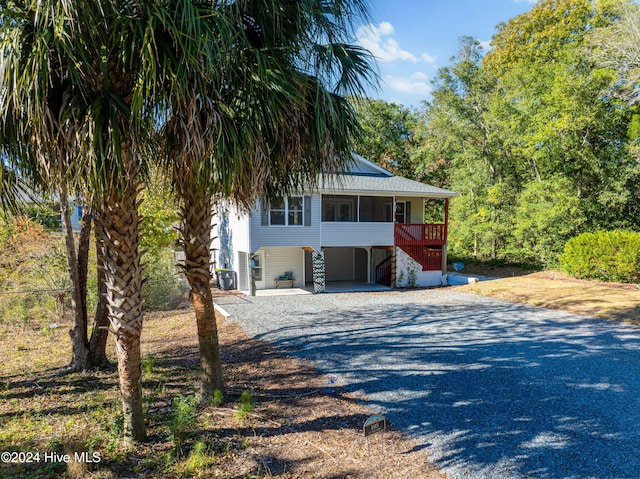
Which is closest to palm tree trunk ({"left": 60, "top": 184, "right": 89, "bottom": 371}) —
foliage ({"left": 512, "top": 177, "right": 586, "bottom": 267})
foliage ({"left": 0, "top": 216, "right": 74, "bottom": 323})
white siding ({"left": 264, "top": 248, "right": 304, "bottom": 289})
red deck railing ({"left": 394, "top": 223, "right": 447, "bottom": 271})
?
foliage ({"left": 0, "top": 216, "right": 74, "bottom": 323})

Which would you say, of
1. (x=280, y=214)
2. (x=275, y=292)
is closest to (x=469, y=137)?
(x=280, y=214)

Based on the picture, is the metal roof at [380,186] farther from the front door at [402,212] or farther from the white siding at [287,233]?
the front door at [402,212]

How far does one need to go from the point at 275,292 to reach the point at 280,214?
3.38 metres

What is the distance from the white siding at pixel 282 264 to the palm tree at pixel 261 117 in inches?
462

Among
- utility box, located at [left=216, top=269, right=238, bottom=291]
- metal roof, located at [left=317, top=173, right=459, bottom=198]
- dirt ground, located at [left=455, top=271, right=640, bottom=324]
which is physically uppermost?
metal roof, located at [left=317, top=173, right=459, bottom=198]

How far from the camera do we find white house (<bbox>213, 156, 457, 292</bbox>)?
1554 centimetres

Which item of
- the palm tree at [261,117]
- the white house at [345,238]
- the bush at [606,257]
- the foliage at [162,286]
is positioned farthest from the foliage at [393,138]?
the palm tree at [261,117]

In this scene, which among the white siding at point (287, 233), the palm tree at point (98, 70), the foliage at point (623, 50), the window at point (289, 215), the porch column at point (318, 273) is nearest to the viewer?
the palm tree at point (98, 70)

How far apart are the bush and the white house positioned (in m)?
5.68

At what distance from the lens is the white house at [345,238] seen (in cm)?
1554

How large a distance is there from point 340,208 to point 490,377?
42.6 ft

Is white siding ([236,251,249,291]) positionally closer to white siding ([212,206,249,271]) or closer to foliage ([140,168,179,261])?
white siding ([212,206,249,271])

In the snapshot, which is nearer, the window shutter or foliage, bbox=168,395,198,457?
foliage, bbox=168,395,198,457

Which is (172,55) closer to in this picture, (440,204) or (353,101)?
(353,101)
